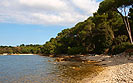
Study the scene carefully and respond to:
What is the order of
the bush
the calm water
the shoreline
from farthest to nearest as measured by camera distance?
the bush, the calm water, the shoreline

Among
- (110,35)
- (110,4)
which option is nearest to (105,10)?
(110,4)

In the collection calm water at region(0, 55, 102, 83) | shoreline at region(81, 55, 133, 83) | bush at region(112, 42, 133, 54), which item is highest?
bush at region(112, 42, 133, 54)

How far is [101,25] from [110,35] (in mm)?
4857

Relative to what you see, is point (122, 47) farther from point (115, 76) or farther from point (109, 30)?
point (115, 76)

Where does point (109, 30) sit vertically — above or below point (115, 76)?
above

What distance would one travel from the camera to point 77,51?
6688 cm

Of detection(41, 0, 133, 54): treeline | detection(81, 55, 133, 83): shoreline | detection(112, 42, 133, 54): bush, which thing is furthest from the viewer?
detection(41, 0, 133, 54): treeline

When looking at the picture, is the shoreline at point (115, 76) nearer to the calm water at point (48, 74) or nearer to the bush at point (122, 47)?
the calm water at point (48, 74)

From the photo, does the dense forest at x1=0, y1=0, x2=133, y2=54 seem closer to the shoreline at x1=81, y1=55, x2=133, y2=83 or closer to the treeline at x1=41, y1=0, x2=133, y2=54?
the treeline at x1=41, y1=0, x2=133, y2=54

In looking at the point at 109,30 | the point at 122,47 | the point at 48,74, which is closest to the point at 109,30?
the point at 109,30

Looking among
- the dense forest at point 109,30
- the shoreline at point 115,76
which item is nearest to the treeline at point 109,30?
the dense forest at point 109,30

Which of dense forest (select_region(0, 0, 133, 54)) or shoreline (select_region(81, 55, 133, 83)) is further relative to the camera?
dense forest (select_region(0, 0, 133, 54))

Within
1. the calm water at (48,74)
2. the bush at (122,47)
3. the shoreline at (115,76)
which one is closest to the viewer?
the shoreline at (115,76)

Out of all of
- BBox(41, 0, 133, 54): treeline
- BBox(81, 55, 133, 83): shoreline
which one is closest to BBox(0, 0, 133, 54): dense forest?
BBox(41, 0, 133, 54): treeline
